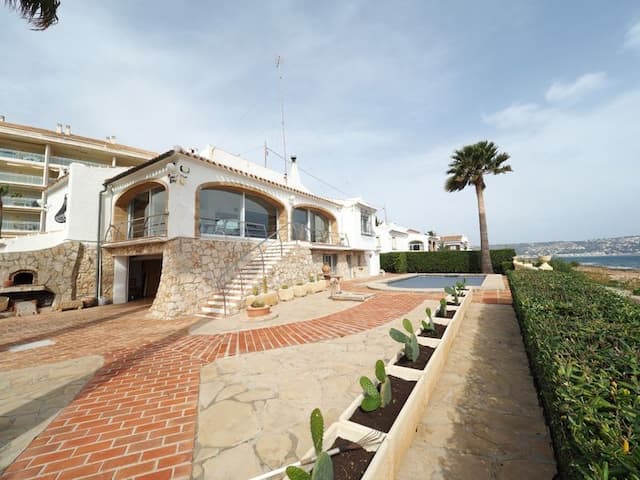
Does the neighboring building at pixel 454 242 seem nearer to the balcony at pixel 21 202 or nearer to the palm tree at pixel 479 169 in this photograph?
the palm tree at pixel 479 169

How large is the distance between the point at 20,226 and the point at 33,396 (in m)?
33.6

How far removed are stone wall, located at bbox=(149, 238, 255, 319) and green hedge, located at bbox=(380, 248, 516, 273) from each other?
19.2m

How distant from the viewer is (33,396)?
3.65m

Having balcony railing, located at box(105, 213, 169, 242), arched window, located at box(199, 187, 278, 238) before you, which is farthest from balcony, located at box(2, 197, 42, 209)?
arched window, located at box(199, 187, 278, 238)

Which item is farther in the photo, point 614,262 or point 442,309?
point 614,262

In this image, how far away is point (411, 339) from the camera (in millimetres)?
3664

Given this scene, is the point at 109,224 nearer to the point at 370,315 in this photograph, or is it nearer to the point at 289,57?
the point at 370,315

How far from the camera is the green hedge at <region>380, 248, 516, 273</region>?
853 inches

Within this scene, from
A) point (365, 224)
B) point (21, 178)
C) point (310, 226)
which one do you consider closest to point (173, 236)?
point (310, 226)

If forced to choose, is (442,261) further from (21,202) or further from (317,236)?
(21,202)

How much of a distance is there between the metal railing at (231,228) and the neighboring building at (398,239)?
48.3ft

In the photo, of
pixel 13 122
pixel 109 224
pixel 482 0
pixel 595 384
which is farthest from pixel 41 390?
pixel 13 122

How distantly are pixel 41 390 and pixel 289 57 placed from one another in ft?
65.3

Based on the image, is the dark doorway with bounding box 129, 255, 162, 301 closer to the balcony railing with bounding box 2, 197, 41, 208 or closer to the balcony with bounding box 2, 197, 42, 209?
the balcony with bounding box 2, 197, 42, 209
